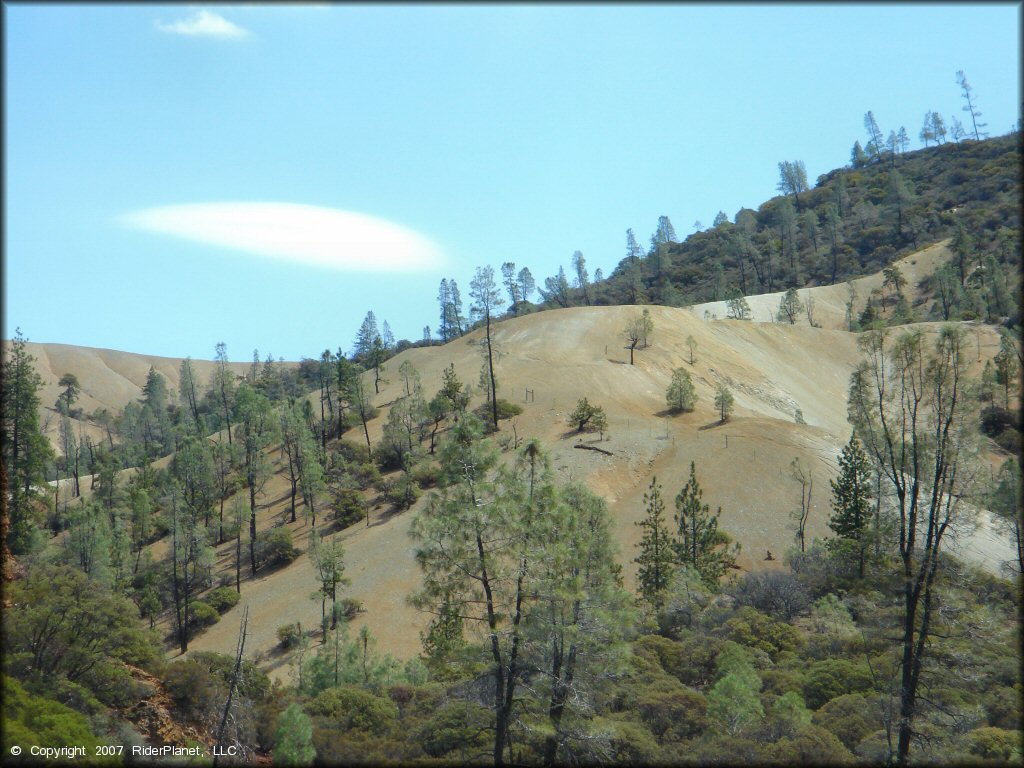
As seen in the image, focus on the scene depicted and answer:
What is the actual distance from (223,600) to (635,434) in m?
36.9

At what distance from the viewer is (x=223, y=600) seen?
53219 mm

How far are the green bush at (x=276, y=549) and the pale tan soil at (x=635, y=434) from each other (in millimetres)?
1160

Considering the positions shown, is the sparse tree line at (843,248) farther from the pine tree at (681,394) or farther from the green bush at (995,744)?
the green bush at (995,744)

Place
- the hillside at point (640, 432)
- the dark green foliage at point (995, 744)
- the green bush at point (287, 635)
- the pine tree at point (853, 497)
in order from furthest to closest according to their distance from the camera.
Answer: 1. the hillside at point (640, 432)
2. the green bush at point (287, 635)
3. the pine tree at point (853, 497)
4. the dark green foliage at point (995, 744)

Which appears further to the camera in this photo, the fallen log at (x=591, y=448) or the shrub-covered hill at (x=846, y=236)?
the shrub-covered hill at (x=846, y=236)

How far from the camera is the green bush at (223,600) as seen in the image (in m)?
A: 53.0

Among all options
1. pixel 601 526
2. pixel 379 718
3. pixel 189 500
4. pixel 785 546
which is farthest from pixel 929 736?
pixel 189 500

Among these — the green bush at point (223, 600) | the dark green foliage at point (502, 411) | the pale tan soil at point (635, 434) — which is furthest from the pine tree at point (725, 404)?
the green bush at point (223, 600)

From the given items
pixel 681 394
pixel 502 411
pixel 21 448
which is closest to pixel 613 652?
pixel 21 448

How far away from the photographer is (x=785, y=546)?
49.6 metres

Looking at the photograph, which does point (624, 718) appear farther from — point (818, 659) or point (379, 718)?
point (818, 659)

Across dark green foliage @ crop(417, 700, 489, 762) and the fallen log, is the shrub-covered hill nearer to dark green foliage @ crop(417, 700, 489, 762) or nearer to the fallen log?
the fallen log

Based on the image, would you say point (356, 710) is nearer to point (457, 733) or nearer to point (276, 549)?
point (457, 733)

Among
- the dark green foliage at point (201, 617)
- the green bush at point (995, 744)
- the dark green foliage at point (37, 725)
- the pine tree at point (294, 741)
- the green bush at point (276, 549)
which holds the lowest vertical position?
the dark green foliage at point (201, 617)
